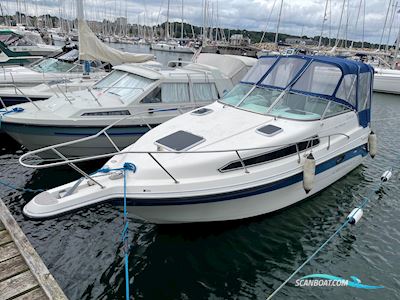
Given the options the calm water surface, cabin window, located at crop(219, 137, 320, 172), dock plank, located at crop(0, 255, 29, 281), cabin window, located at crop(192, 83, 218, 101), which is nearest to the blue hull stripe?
cabin window, located at crop(219, 137, 320, 172)

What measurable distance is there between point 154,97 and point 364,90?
547cm

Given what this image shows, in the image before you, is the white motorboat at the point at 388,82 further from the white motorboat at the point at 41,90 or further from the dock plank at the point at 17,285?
the dock plank at the point at 17,285

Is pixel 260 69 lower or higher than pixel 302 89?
higher

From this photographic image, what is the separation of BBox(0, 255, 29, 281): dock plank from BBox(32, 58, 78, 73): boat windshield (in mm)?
10838

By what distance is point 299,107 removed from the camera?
275 inches

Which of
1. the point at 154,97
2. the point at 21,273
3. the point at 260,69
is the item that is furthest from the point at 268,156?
the point at 154,97

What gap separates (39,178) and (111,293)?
457 centimetres

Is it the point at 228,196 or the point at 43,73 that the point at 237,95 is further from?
the point at 43,73

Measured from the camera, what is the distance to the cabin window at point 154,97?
9172 mm

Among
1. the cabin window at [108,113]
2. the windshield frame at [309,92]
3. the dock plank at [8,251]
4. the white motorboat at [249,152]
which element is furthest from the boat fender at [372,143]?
the dock plank at [8,251]

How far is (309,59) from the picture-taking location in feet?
24.3

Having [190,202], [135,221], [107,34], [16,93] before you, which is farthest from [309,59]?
[107,34]

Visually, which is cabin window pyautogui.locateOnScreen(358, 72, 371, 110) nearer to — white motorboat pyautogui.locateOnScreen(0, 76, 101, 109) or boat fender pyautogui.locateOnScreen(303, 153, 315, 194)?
boat fender pyautogui.locateOnScreen(303, 153, 315, 194)

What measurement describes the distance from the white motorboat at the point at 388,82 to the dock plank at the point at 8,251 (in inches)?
1041
